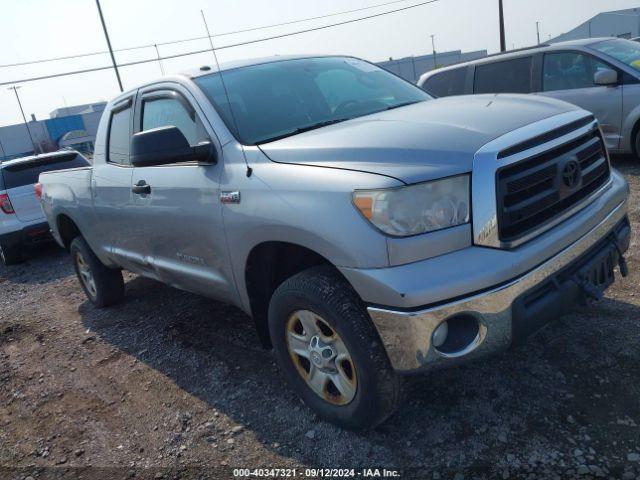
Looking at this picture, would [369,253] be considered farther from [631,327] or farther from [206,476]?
[631,327]

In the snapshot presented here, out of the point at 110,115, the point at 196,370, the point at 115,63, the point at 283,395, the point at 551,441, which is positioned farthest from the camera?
the point at 115,63

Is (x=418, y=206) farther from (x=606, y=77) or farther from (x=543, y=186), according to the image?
(x=606, y=77)

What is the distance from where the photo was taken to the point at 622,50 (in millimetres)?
7332

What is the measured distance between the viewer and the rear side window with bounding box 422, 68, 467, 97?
8.70 metres

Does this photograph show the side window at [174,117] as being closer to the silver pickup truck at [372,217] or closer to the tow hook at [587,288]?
the silver pickup truck at [372,217]

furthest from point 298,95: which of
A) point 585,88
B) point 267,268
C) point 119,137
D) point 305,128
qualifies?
point 585,88

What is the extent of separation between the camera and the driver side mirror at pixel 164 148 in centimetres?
293

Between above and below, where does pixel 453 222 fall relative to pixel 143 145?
below

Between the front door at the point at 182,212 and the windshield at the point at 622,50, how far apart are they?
6.15 meters

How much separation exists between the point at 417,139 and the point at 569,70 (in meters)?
6.21

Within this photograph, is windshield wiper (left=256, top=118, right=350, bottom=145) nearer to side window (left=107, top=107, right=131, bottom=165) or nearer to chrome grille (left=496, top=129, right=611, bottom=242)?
chrome grille (left=496, top=129, right=611, bottom=242)

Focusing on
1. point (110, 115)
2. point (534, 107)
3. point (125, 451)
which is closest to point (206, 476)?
point (125, 451)

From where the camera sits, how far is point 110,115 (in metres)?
4.65

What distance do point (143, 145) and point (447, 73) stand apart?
7.08m
